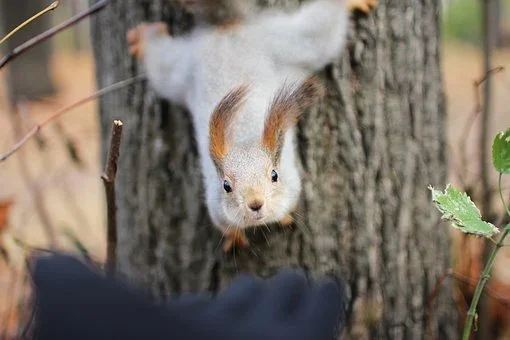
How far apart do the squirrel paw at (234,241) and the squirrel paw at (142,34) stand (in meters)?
0.35

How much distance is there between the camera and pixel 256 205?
38.1 inches

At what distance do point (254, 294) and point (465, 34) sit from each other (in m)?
8.88

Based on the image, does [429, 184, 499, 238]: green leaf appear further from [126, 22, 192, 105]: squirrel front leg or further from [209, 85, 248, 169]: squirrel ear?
[126, 22, 192, 105]: squirrel front leg

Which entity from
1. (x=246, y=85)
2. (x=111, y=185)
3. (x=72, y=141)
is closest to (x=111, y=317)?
(x=111, y=185)

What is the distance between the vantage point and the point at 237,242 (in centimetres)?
123

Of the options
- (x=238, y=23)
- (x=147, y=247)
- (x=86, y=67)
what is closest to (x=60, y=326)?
(x=238, y=23)

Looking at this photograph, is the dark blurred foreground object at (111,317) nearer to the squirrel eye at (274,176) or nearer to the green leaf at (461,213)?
the green leaf at (461,213)

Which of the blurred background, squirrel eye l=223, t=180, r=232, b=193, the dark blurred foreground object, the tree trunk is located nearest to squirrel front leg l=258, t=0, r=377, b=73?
squirrel eye l=223, t=180, r=232, b=193

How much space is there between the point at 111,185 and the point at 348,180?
48cm

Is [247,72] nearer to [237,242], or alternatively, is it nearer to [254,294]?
[237,242]

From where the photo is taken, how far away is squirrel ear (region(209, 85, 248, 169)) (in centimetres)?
94

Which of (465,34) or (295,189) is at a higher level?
(465,34)

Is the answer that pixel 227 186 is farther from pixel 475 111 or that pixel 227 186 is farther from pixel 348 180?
pixel 475 111

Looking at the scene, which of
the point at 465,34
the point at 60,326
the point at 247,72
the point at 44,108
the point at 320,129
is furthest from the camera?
the point at 465,34
